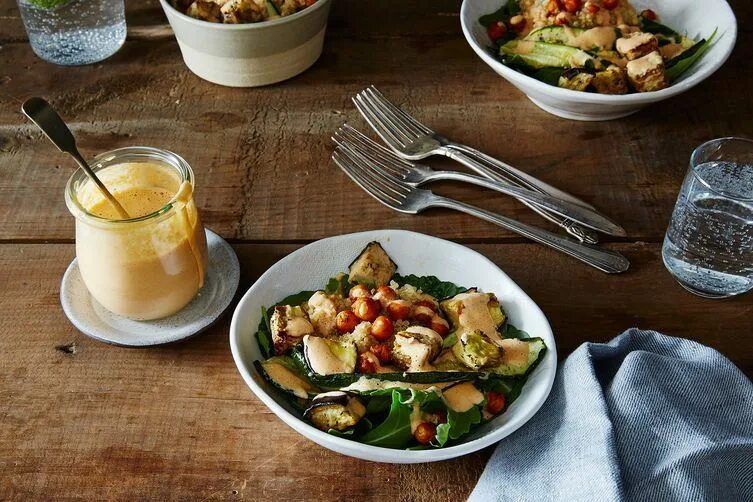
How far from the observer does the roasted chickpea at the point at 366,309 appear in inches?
40.7

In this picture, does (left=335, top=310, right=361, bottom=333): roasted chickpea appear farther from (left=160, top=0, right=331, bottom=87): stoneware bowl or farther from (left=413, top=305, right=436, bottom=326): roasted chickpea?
(left=160, top=0, right=331, bottom=87): stoneware bowl

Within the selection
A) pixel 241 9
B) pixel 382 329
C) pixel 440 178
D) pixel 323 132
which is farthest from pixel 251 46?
pixel 382 329

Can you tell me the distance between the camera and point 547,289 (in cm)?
123

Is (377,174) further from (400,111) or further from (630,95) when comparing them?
(630,95)

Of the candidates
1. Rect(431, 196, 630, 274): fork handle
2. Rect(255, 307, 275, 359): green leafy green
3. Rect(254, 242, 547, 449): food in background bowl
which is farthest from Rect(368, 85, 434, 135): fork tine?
Rect(255, 307, 275, 359): green leafy green

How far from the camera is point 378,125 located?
1.50 m

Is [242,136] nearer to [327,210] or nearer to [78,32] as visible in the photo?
[327,210]

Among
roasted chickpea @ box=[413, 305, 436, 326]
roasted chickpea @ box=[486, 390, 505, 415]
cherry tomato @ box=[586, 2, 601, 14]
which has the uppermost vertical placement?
cherry tomato @ box=[586, 2, 601, 14]

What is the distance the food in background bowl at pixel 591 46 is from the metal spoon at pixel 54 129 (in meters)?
0.81

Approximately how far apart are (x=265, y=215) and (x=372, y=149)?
24cm

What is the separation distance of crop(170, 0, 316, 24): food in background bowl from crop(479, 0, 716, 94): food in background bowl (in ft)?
1.25

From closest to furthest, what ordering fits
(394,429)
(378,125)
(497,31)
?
(394,429) → (378,125) → (497,31)

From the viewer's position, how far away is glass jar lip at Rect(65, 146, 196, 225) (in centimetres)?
103

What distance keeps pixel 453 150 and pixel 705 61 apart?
0.49 meters
